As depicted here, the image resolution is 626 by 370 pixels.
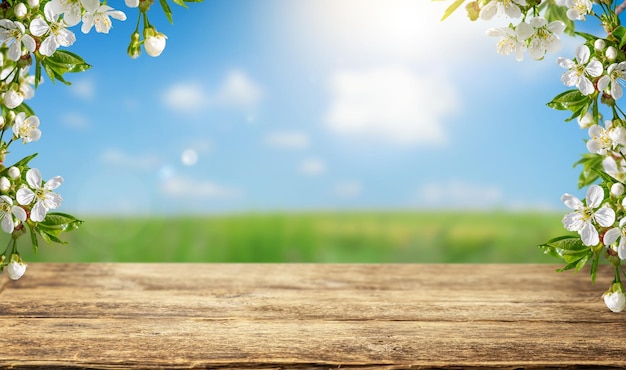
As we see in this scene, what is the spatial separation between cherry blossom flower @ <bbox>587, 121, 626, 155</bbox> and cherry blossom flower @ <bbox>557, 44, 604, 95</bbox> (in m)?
0.13

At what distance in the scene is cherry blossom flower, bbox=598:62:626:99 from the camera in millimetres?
1435

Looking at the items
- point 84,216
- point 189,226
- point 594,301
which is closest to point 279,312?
point 594,301

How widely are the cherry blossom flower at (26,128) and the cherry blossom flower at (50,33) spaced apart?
208mm

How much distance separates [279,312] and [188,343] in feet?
0.96

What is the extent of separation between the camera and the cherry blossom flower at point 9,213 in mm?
1463

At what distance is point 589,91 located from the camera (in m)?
1.44

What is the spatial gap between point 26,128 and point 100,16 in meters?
0.36

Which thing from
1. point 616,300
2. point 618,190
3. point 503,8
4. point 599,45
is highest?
point 503,8

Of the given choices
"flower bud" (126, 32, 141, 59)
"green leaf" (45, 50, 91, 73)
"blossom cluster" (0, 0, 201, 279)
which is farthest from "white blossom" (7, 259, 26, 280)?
"flower bud" (126, 32, 141, 59)

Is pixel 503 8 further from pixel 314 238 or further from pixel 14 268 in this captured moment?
pixel 314 238

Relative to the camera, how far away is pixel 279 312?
1567 mm

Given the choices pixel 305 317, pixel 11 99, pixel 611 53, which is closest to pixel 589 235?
pixel 611 53

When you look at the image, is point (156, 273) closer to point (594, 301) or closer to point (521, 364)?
point (521, 364)

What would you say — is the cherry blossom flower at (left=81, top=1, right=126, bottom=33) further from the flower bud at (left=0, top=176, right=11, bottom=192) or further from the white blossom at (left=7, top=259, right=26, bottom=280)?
the white blossom at (left=7, top=259, right=26, bottom=280)
